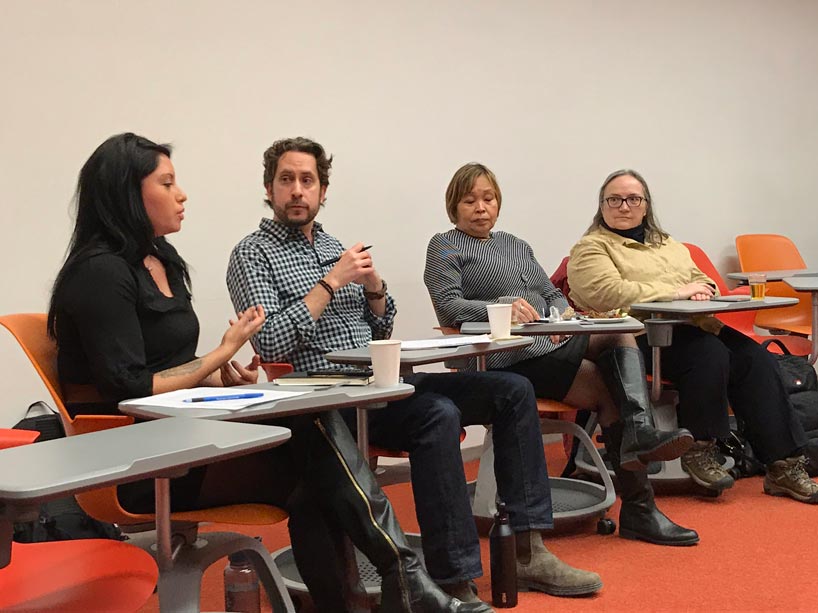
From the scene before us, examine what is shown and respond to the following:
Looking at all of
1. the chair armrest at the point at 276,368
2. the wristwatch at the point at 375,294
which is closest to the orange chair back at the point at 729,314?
the wristwatch at the point at 375,294

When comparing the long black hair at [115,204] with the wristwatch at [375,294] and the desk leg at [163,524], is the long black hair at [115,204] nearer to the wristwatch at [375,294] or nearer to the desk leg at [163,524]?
the desk leg at [163,524]

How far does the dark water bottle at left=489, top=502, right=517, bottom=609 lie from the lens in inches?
89.4

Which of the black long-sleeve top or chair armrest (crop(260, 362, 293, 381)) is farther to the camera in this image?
chair armrest (crop(260, 362, 293, 381))

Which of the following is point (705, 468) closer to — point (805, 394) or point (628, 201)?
point (805, 394)

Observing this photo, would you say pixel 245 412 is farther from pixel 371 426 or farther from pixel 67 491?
pixel 371 426

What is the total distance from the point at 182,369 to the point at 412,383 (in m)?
0.64

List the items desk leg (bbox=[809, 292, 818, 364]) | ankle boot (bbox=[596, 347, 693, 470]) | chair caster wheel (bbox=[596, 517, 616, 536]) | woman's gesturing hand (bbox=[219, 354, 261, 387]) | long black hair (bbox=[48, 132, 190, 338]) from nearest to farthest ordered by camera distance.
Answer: long black hair (bbox=[48, 132, 190, 338]) → woman's gesturing hand (bbox=[219, 354, 261, 387]) → ankle boot (bbox=[596, 347, 693, 470]) → chair caster wheel (bbox=[596, 517, 616, 536]) → desk leg (bbox=[809, 292, 818, 364])

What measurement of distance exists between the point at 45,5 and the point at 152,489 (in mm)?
1841

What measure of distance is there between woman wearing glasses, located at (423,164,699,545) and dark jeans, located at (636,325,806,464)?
42cm

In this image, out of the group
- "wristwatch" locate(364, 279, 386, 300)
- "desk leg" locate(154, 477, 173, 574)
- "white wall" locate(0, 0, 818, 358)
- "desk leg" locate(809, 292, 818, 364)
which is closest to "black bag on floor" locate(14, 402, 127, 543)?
"white wall" locate(0, 0, 818, 358)

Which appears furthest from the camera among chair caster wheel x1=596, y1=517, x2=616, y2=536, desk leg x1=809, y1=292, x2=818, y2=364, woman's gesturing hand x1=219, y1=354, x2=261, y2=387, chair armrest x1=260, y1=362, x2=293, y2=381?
desk leg x1=809, y1=292, x2=818, y2=364

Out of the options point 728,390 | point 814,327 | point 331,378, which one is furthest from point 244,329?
point 814,327

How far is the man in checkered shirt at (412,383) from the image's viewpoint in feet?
6.82

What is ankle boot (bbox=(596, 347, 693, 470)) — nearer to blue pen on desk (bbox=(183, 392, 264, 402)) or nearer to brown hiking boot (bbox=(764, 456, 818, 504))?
brown hiking boot (bbox=(764, 456, 818, 504))
